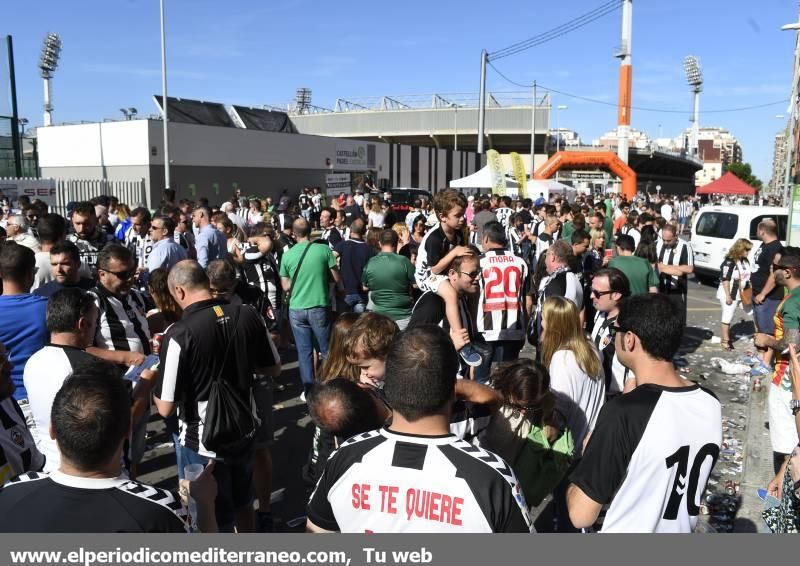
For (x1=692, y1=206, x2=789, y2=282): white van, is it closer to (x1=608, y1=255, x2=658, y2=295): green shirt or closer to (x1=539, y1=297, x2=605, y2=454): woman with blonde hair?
(x1=608, y1=255, x2=658, y2=295): green shirt

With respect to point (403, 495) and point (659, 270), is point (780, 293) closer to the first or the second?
point (659, 270)

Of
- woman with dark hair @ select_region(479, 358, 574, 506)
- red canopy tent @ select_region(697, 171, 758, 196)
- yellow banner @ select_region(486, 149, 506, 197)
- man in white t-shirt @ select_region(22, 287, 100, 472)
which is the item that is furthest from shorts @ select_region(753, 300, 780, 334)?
red canopy tent @ select_region(697, 171, 758, 196)

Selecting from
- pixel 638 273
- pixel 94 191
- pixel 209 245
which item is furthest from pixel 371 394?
pixel 94 191

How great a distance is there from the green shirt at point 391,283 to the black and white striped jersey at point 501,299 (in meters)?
0.95

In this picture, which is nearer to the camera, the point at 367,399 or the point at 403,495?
the point at 403,495

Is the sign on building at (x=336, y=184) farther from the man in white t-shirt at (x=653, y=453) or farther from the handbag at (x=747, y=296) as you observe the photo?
the man in white t-shirt at (x=653, y=453)

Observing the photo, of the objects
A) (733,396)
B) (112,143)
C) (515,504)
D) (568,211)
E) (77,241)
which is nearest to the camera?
(515,504)

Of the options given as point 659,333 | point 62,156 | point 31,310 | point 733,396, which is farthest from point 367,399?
point 62,156

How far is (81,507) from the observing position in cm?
175

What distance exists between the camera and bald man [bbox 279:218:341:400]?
616 cm

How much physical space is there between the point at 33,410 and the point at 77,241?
4073 millimetres

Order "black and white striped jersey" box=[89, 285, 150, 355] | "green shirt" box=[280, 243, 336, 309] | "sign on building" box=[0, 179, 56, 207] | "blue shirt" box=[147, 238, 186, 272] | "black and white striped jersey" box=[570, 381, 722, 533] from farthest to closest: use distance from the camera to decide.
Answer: "sign on building" box=[0, 179, 56, 207]
"blue shirt" box=[147, 238, 186, 272]
"green shirt" box=[280, 243, 336, 309]
"black and white striped jersey" box=[89, 285, 150, 355]
"black and white striped jersey" box=[570, 381, 722, 533]

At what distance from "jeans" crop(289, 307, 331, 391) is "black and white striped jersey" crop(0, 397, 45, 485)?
3.42m

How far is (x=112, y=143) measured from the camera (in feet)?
85.0
